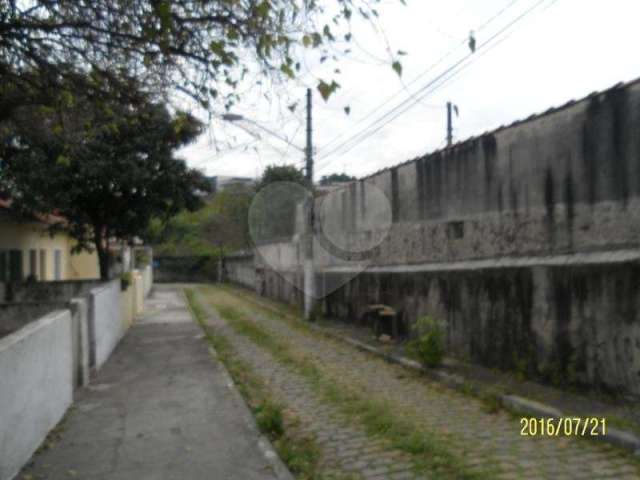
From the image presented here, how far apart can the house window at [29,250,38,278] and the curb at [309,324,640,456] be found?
1117cm

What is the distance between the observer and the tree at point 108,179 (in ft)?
46.4

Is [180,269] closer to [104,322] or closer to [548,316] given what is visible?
[104,322]

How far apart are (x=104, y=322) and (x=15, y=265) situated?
23.2ft

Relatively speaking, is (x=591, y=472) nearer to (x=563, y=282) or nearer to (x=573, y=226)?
(x=563, y=282)

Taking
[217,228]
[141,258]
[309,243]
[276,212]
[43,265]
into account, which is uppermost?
[217,228]

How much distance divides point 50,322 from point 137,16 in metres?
3.21

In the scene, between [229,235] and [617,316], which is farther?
[229,235]

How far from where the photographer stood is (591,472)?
4.84m

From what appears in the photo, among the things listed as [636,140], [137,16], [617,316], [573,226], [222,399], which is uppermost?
[137,16]

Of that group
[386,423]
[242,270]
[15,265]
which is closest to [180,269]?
[242,270]

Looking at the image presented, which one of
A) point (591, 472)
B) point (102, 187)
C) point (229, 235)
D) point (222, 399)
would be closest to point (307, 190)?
point (102, 187)

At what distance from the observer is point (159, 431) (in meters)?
6.37

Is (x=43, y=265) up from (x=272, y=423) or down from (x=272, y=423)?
up

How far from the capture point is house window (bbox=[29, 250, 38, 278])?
18.0 m
